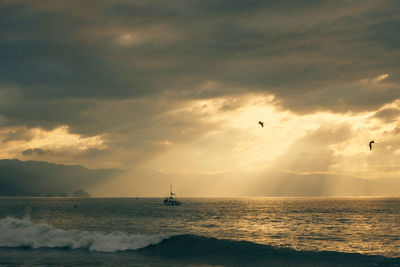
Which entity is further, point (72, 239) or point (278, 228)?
point (278, 228)

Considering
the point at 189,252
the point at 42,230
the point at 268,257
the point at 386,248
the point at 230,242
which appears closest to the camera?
the point at 268,257

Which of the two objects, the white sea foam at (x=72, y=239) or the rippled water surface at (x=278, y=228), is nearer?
the white sea foam at (x=72, y=239)

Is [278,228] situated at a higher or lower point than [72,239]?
lower

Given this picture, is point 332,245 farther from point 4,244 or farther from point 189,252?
point 4,244

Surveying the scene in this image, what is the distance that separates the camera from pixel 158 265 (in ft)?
85.7

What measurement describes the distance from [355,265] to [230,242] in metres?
Answer: 12.6

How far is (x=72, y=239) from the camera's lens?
1396 inches

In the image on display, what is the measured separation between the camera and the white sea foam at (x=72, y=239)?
33.0 meters

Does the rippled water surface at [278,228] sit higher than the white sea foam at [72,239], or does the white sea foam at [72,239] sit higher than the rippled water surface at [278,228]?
the white sea foam at [72,239]

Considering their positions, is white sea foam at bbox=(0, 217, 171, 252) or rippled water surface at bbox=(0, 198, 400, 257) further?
rippled water surface at bbox=(0, 198, 400, 257)

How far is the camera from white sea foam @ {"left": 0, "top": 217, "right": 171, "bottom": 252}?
33000 mm

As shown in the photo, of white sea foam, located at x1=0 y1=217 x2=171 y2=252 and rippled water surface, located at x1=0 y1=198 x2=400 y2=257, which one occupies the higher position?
white sea foam, located at x1=0 y1=217 x2=171 y2=252

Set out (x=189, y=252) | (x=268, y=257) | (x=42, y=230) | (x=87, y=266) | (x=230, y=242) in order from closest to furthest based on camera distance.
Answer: (x=87, y=266) < (x=268, y=257) < (x=189, y=252) < (x=230, y=242) < (x=42, y=230)

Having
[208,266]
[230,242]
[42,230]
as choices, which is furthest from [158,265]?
[42,230]
